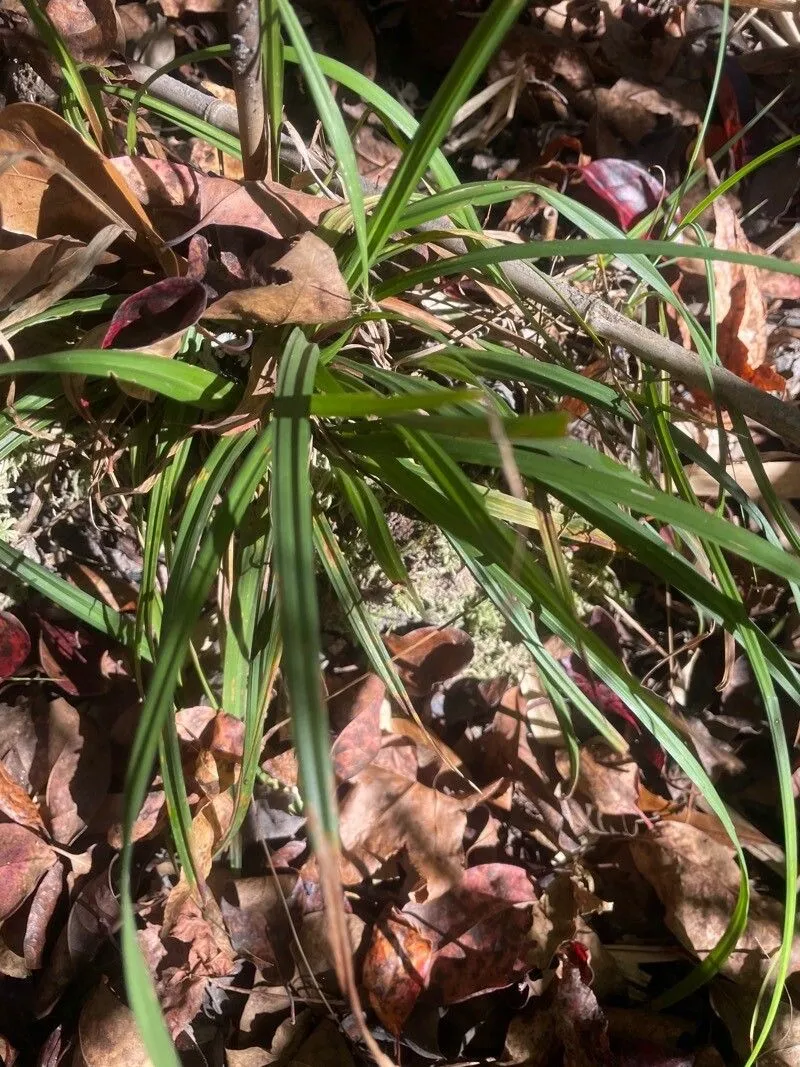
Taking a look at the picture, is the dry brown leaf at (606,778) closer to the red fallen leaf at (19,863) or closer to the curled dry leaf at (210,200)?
the red fallen leaf at (19,863)

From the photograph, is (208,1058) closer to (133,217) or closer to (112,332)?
(112,332)

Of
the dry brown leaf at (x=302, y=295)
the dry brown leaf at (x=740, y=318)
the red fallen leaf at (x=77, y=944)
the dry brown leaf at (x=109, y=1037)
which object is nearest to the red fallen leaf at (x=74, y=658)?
the red fallen leaf at (x=77, y=944)

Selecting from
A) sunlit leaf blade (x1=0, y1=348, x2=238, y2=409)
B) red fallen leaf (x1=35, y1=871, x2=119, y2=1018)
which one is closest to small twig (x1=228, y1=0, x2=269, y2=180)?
sunlit leaf blade (x1=0, y1=348, x2=238, y2=409)

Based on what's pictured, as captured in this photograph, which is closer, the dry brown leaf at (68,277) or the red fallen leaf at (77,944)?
the dry brown leaf at (68,277)

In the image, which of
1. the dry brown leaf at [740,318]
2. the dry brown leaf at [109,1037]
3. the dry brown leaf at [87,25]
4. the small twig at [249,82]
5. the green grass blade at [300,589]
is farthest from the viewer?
the dry brown leaf at [740,318]

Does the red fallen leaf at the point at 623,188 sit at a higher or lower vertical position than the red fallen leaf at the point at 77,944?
higher

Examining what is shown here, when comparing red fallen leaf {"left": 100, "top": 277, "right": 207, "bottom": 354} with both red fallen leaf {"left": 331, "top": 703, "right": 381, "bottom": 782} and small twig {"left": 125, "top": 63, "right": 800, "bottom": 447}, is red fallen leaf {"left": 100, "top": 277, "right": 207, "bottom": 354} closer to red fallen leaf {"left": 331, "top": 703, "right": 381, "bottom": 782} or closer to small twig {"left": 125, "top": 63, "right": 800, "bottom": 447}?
small twig {"left": 125, "top": 63, "right": 800, "bottom": 447}
